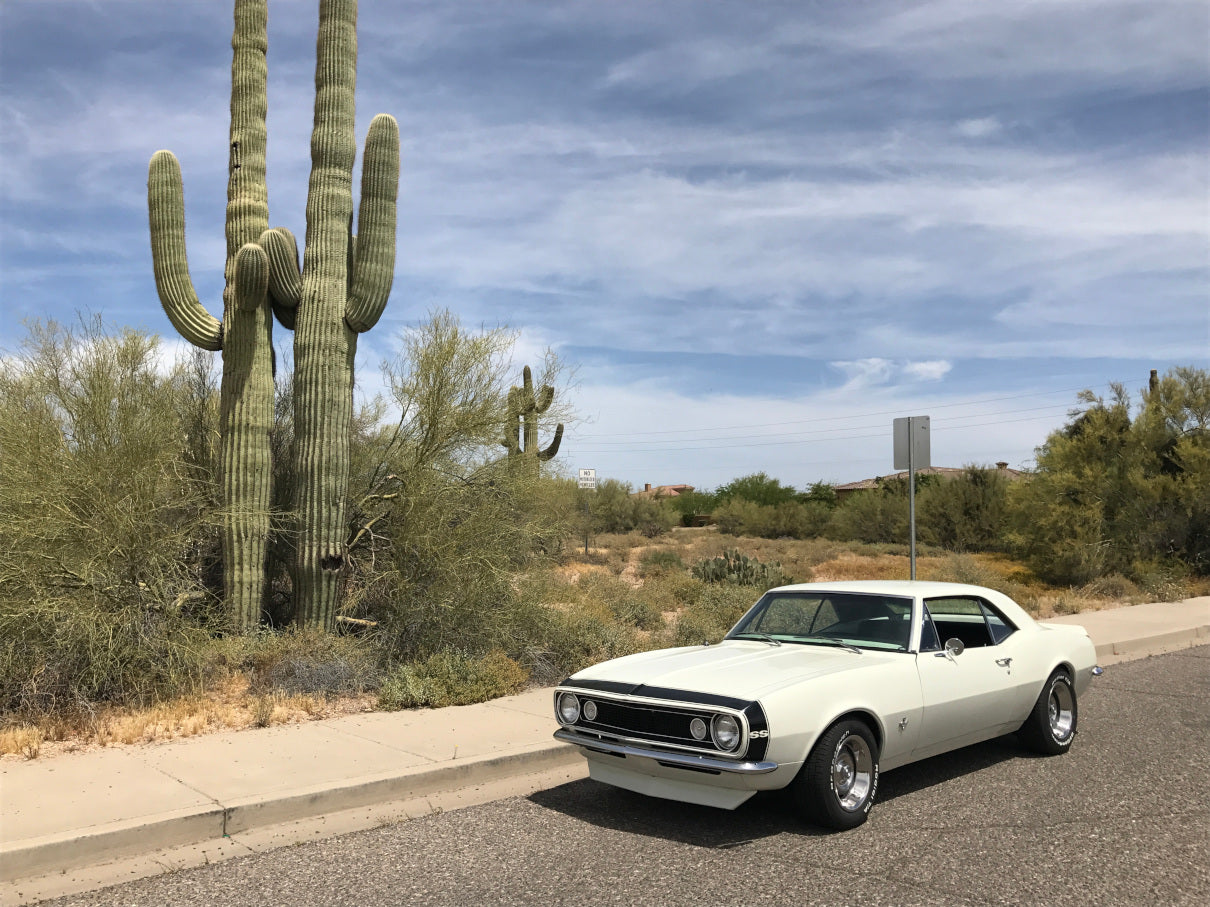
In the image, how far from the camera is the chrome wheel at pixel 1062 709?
25.5 ft

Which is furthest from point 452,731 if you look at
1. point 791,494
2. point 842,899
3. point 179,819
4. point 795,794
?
point 791,494

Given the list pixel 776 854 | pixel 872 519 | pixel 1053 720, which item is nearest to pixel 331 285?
pixel 776 854

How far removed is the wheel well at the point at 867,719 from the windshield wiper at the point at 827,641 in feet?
2.05

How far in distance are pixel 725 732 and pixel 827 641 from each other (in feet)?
5.63

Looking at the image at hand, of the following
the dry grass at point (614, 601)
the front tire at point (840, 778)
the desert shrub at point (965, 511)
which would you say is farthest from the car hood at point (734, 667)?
the desert shrub at point (965, 511)

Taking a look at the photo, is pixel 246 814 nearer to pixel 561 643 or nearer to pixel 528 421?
pixel 561 643

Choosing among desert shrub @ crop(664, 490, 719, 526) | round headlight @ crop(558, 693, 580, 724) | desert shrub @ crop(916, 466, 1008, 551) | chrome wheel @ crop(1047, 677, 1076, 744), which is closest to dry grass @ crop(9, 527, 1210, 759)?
desert shrub @ crop(916, 466, 1008, 551)

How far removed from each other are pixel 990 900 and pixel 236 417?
891 centimetres

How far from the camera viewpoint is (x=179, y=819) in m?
5.68

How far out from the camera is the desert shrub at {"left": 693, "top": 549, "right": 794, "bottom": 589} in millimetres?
19734

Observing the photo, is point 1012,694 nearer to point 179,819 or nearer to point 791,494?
point 179,819

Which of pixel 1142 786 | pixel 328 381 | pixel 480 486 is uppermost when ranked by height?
pixel 328 381

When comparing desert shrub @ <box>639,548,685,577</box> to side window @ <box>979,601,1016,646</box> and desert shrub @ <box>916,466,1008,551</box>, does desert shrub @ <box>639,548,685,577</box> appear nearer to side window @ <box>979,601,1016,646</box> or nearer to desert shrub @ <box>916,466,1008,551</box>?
desert shrub @ <box>916,466,1008,551</box>

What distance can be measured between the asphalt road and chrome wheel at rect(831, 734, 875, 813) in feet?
0.60
